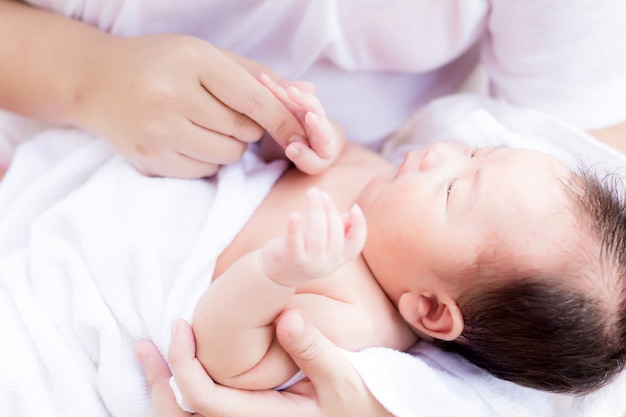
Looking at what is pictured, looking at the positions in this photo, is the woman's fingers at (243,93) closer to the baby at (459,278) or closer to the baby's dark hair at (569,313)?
the baby at (459,278)

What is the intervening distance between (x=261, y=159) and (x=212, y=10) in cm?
23

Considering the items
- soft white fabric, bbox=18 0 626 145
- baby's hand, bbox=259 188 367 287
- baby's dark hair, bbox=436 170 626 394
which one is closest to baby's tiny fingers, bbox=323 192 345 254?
baby's hand, bbox=259 188 367 287

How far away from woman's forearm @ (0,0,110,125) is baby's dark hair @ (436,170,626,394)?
0.58 meters

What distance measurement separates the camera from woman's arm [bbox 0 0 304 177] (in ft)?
2.92

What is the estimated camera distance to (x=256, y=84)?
2.88 feet

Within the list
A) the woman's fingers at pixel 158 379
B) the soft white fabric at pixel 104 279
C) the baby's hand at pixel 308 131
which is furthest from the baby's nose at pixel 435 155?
the woman's fingers at pixel 158 379

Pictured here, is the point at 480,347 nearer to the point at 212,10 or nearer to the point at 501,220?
the point at 501,220

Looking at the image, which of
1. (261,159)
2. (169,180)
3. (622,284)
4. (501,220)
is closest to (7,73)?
(169,180)

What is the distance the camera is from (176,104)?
0.89 metres

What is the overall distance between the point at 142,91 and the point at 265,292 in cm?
34

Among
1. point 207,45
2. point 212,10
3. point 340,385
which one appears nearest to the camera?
point 340,385

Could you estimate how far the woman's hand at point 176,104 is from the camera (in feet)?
2.91

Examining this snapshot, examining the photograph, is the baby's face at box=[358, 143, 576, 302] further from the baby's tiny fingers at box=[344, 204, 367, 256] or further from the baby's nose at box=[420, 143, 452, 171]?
the baby's tiny fingers at box=[344, 204, 367, 256]

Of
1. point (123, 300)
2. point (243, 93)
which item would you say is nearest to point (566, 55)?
point (243, 93)
